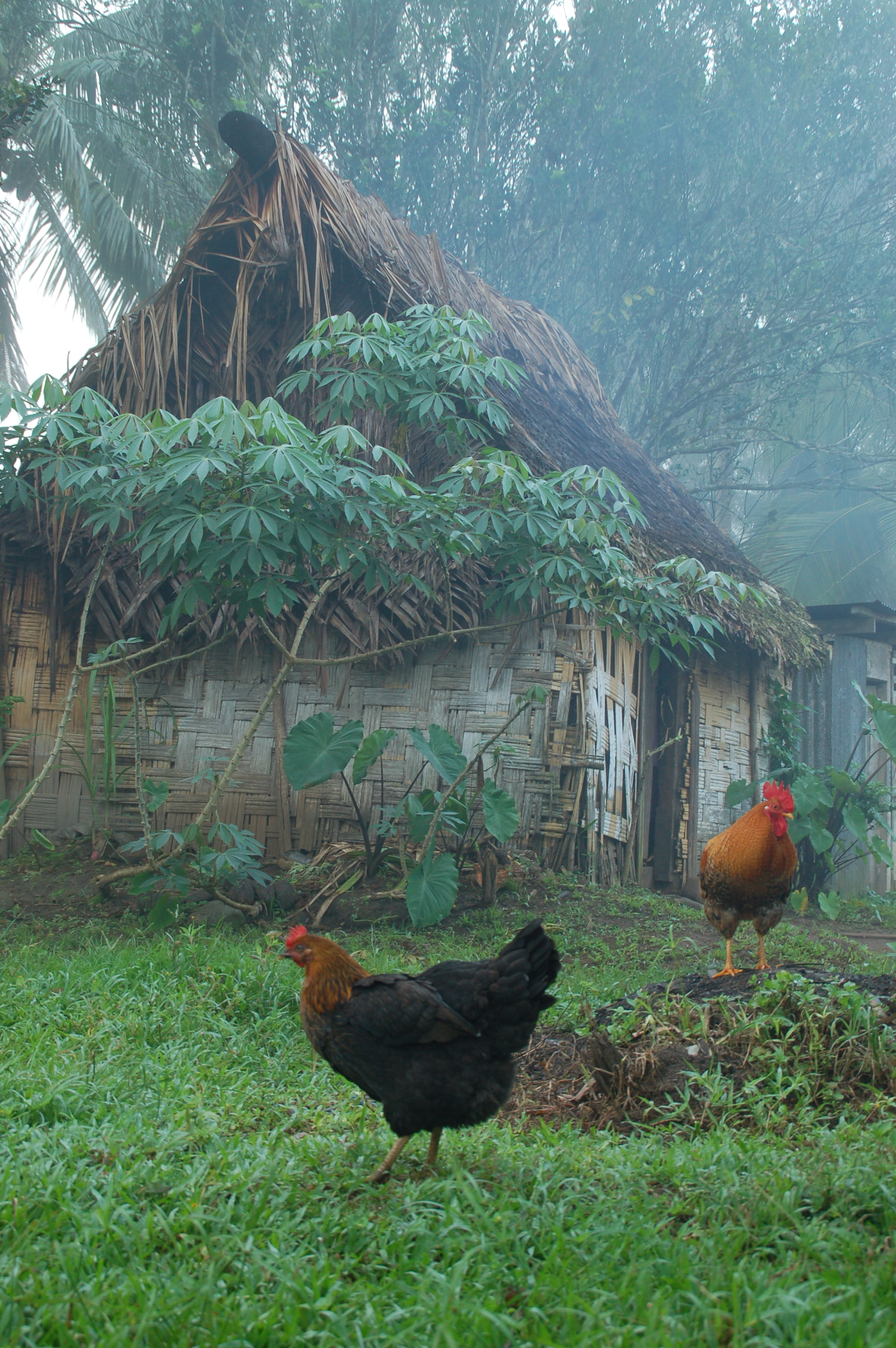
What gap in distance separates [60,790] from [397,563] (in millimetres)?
3235

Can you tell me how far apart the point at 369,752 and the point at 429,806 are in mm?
557

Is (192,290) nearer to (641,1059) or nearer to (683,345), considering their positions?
(641,1059)

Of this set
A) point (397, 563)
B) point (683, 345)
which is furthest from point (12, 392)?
point (683, 345)

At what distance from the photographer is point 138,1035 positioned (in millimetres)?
3555

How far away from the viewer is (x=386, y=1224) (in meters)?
2.07

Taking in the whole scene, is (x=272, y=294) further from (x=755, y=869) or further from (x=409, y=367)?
(x=755, y=869)

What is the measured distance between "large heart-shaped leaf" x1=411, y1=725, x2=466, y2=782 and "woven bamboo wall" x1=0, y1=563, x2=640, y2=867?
850 millimetres

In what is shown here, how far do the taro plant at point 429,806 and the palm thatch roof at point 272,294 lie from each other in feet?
3.92

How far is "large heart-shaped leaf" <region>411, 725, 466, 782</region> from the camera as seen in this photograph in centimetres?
592

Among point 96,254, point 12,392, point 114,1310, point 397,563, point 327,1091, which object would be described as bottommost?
point 327,1091

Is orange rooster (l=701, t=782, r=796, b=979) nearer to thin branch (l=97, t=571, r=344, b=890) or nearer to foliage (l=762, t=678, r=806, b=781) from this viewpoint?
thin branch (l=97, t=571, r=344, b=890)

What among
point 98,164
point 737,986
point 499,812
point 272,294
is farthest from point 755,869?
point 98,164

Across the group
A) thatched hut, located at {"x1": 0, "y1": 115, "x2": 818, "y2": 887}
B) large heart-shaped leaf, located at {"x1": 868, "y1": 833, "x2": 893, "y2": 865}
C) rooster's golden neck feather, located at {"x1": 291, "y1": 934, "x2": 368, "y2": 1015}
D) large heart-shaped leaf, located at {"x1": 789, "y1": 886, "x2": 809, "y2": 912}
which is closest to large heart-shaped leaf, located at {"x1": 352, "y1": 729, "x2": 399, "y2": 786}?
thatched hut, located at {"x1": 0, "y1": 115, "x2": 818, "y2": 887}

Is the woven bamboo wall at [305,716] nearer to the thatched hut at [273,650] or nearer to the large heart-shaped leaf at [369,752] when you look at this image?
the thatched hut at [273,650]
